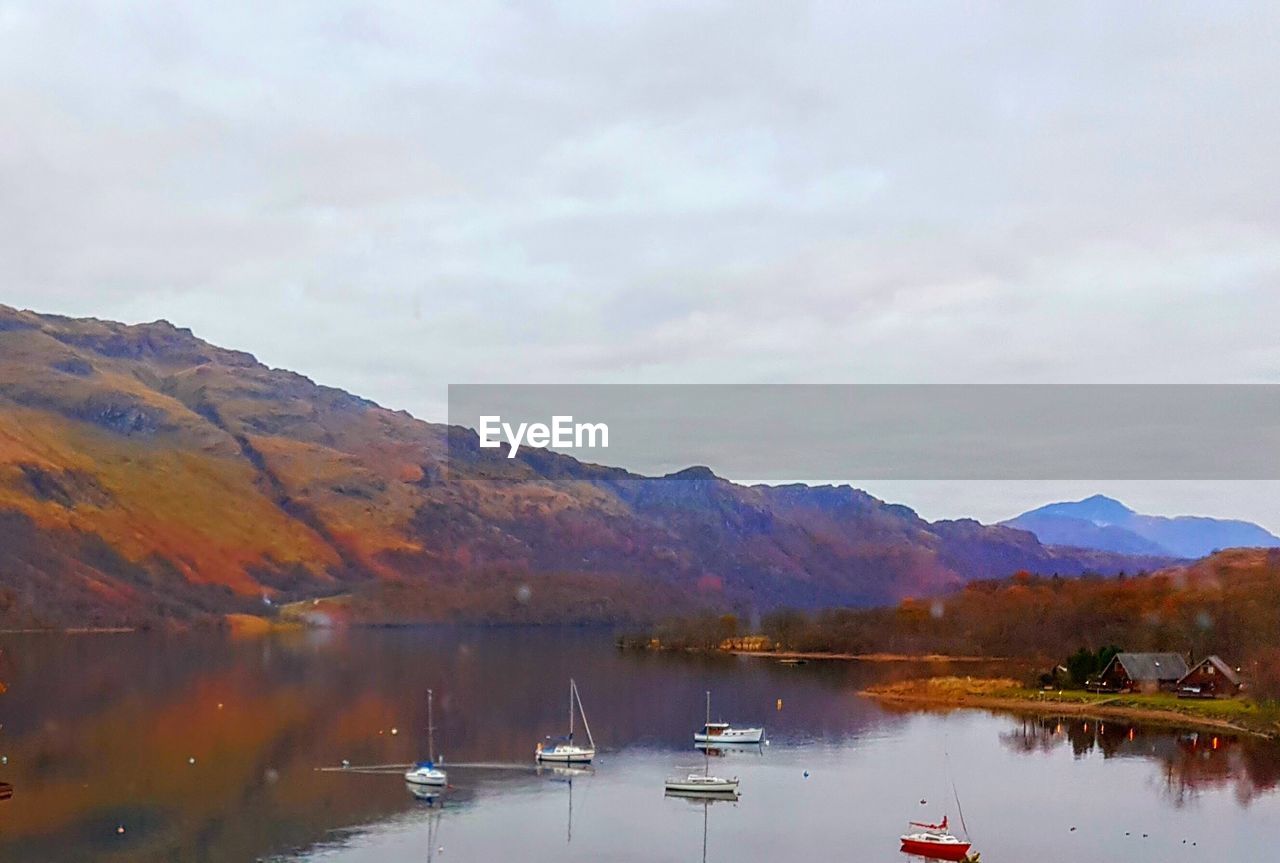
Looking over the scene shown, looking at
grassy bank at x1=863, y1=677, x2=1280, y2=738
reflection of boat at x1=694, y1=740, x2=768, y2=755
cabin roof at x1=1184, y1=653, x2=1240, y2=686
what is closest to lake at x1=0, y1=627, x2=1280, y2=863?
reflection of boat at x1=694, y1=740, x2=768, y2=755

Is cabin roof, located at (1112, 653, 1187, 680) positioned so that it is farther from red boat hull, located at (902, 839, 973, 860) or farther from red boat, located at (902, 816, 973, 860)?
red boat hull, located at (902, 839, 973, 860)

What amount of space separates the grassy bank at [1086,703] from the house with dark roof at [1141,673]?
1.85 m

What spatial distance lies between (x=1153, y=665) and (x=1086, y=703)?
8019mm

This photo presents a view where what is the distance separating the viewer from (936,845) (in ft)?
178

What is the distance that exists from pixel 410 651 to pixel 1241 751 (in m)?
141

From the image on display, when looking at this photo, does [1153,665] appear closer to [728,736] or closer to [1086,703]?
[1086,703]

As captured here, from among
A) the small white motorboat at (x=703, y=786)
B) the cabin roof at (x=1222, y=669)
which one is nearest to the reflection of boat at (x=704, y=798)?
the small white motorboat at (x=703, y=786)

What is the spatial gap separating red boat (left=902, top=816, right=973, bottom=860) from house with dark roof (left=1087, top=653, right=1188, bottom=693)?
185ft

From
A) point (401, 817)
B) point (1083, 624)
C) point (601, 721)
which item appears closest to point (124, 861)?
point (401, 817)

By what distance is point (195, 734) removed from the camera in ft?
299

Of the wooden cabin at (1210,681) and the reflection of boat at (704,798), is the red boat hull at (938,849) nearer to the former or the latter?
the reflection of boat at (704,798)

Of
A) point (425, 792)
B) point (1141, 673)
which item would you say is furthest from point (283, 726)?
point (1141, 673)

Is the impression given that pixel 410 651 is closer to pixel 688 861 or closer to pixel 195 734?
pixel 195 734

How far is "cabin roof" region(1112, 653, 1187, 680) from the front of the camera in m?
105
